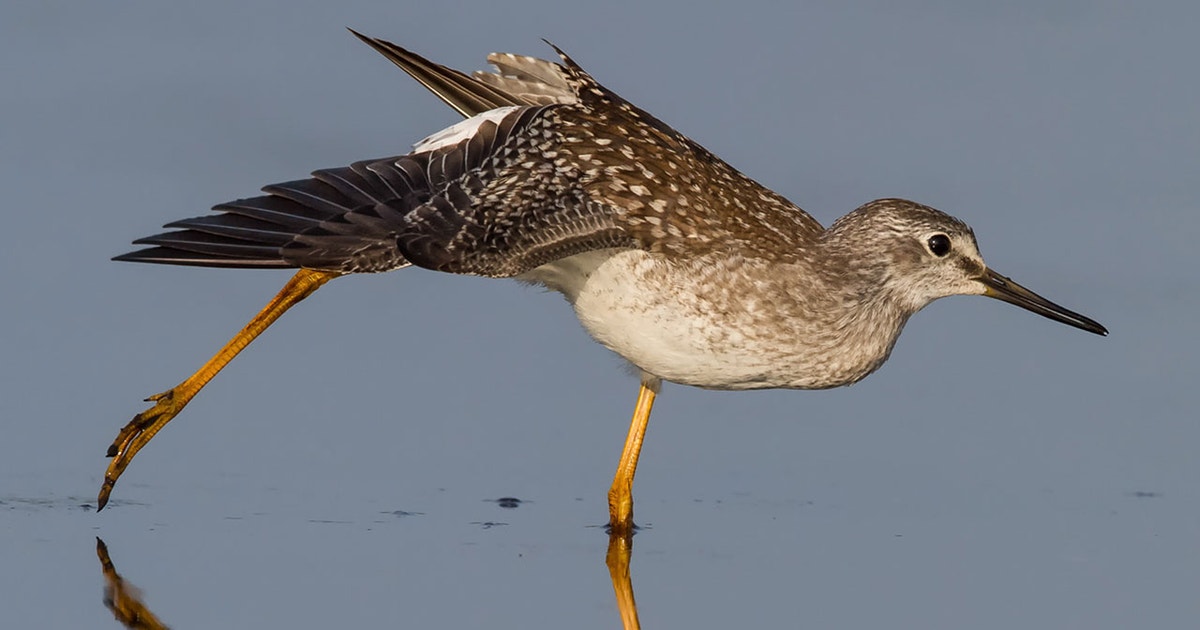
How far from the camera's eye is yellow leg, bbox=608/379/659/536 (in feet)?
37.4

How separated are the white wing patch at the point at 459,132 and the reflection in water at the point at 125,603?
11.0 feet

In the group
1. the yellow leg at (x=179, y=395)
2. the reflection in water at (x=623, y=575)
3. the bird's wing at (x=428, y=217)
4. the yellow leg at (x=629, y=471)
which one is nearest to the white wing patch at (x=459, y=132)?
the bird's wing at (x=428, y=217)

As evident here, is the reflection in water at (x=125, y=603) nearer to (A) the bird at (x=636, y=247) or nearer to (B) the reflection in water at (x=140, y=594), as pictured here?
(B) the reflection in water at (x=140, y=594)

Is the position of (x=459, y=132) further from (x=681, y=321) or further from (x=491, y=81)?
(x=681, y=321)

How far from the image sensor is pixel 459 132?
39.0 feet

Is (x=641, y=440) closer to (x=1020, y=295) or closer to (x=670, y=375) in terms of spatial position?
(x=670, y=375)

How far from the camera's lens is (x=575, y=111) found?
12.1 meters

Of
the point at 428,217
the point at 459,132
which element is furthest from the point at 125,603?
the point at 459,132

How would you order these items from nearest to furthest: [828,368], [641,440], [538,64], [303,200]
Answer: [303,200], [828,368], [641,440], [538,64]

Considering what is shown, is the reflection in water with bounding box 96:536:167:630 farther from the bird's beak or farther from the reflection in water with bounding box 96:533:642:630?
the bird's beak

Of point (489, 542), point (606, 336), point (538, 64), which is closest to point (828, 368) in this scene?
point (606, 336)

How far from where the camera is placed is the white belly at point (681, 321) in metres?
11.0

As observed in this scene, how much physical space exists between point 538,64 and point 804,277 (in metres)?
2.70

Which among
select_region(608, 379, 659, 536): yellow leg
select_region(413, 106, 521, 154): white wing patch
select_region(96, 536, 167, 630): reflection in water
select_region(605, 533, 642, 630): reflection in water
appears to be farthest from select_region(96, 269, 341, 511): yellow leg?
select_region(605, 533, 642, 630): reflection in water
